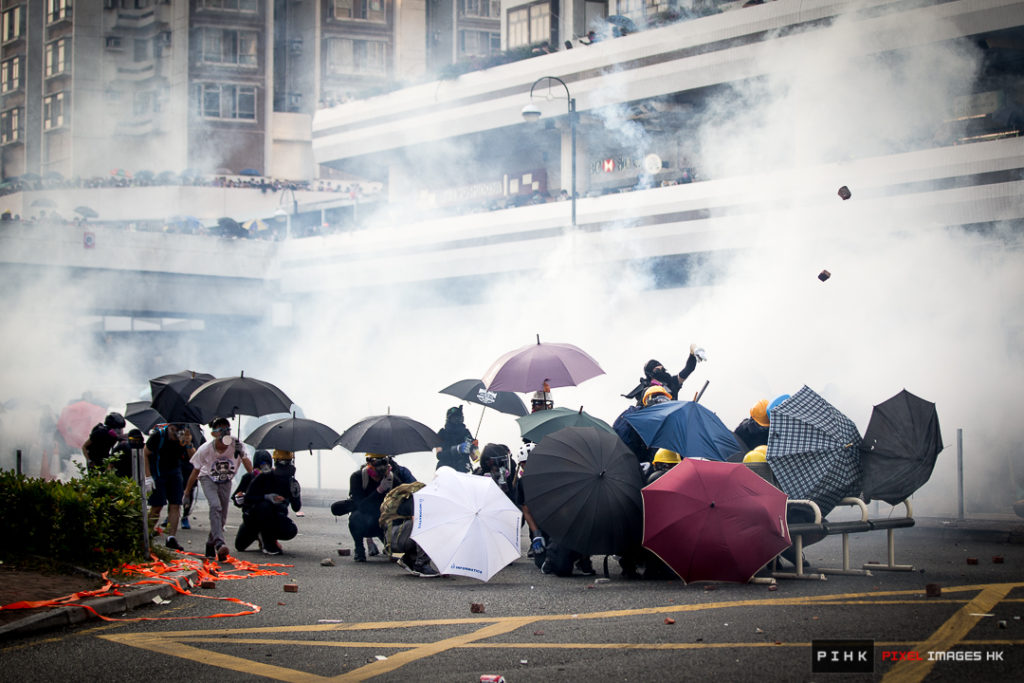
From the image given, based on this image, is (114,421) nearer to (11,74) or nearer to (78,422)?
(78,422)

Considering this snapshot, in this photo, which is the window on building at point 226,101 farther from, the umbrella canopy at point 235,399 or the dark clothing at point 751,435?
the dark clothing at point 751,435

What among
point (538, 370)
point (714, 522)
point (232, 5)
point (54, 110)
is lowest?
point (714, 522)

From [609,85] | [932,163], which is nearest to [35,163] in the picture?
[609,85]

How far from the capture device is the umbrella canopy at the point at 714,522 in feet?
23.9

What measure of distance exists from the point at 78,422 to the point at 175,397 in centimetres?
612

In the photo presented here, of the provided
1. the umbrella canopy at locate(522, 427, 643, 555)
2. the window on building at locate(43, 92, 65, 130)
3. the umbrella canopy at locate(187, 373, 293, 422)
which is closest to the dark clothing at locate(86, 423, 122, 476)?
the umbrella canopy at locate(187, 373, 293, 422)

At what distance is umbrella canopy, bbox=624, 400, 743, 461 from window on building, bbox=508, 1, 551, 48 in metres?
26.7

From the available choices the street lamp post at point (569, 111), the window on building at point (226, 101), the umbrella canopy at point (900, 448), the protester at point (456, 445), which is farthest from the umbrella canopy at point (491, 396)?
the window on building at point (226, 101)

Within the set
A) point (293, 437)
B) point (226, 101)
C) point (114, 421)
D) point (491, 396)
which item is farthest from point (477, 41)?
point (293, 437)

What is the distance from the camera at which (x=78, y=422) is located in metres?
17.3

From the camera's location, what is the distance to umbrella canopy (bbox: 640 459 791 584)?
729cm

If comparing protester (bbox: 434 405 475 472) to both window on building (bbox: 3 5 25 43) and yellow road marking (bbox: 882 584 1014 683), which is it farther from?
window on building (bbox: 3 5 25 43)

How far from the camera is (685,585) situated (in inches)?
307

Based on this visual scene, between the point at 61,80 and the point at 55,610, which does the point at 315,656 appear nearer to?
the point at 55,610
